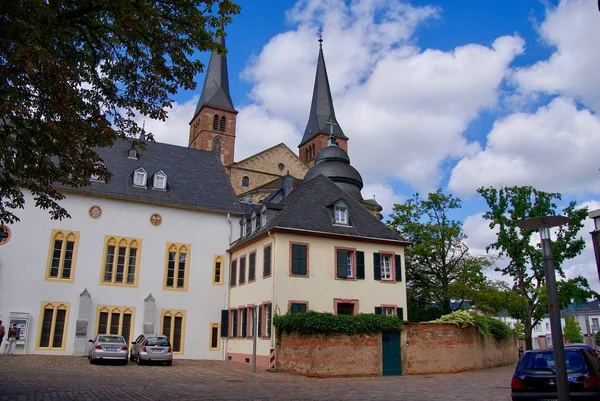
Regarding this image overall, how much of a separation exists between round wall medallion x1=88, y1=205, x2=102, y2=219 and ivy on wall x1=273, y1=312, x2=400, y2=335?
1324 cm

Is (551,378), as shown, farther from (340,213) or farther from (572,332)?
(572,332)

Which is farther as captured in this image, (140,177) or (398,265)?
(140,177)

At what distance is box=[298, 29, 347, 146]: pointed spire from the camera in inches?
2908

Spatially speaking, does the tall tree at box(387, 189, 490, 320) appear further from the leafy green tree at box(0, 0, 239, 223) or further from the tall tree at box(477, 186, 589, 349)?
the leafy green tree at box(0, 0, 239, 223)

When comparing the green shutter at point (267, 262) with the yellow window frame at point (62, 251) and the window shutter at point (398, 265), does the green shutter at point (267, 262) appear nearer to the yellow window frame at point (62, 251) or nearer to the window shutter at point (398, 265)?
the window shutter at point (398, 265)

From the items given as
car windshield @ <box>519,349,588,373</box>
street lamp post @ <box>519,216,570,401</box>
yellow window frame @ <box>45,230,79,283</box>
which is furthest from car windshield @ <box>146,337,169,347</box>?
street lamp post @ <box>519,216,570,401</box>

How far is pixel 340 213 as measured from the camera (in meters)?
28.0

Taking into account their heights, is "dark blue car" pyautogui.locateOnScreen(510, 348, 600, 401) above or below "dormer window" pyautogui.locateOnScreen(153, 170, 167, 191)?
below

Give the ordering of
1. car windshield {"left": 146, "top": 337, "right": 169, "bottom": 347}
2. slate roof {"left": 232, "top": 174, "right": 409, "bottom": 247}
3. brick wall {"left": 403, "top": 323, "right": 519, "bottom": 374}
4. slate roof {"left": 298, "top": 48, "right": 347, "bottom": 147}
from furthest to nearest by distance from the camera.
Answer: slate roof {"left": 298, "top": 48, "right": 347, "bottom": 147}
slate roof {"left": 232, "top": 174, "right": 409, "bottom": 247}
car windshield {"left": 146, "top": 337, "right": 169, "bottom": 347}
brick wall {"left": 403, "top": 323, "right": 519, "bottom": 374}

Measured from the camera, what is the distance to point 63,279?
27969 mm

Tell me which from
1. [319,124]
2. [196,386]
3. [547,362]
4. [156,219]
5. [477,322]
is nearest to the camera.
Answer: [547,362]

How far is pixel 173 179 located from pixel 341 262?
13.5 m

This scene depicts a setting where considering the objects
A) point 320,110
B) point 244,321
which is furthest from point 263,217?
point 320,110

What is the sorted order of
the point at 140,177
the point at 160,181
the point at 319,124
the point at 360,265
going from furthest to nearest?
1. the point at 319,124
2. the point at 160,181
3. the point at 140,177
4. the point at 360,265
